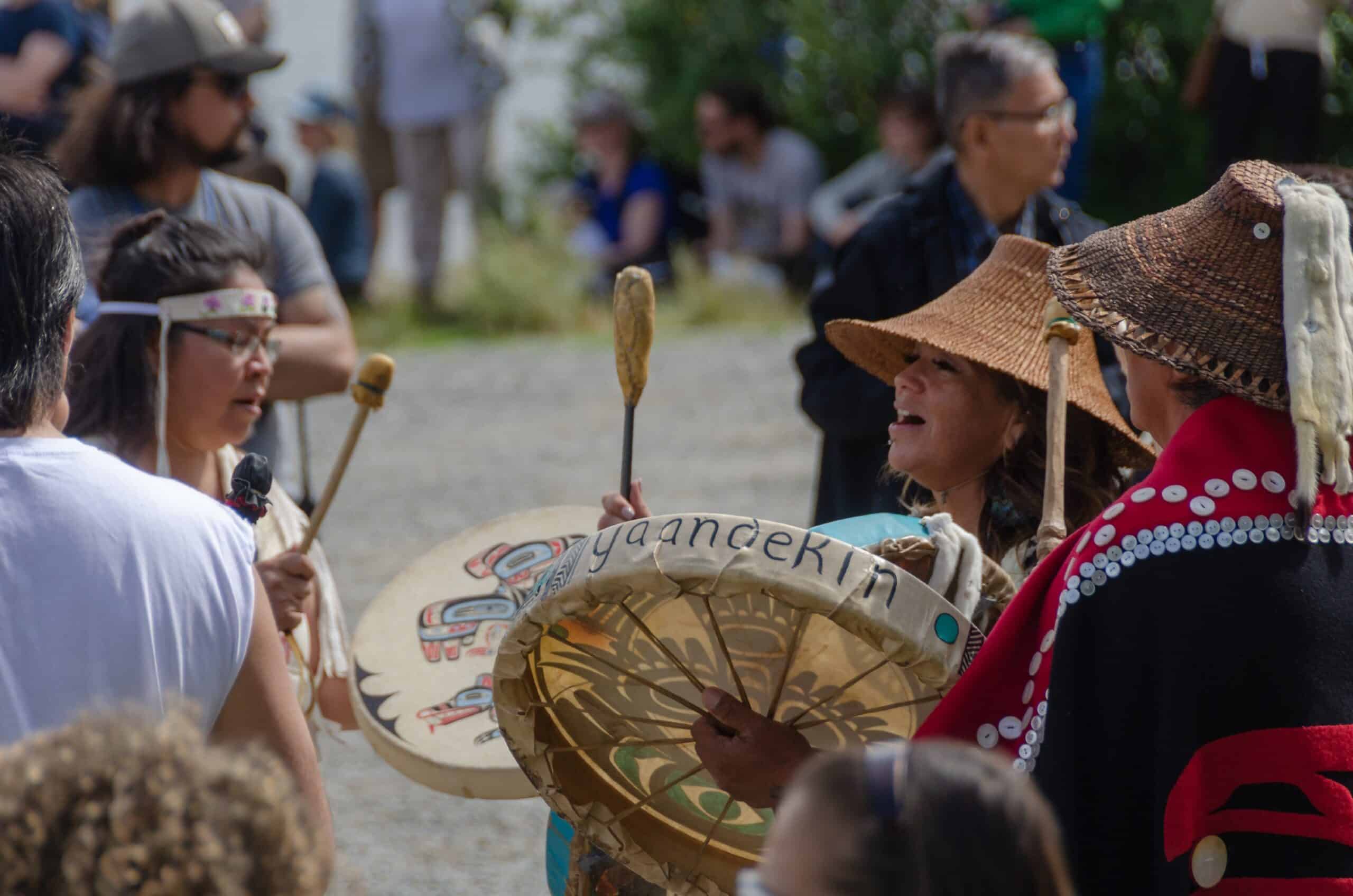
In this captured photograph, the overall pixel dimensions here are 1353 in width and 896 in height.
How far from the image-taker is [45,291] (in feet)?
6.22

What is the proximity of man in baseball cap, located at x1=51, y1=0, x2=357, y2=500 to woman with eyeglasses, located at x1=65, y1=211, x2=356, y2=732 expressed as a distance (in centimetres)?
49

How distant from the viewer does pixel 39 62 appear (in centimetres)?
545

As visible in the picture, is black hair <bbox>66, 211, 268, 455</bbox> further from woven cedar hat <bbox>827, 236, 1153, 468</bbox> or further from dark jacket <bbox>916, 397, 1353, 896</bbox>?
dark jacket <bbox>916, 397, 1353, 896</bbox>

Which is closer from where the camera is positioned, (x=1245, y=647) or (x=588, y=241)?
(x=1245, y=647)

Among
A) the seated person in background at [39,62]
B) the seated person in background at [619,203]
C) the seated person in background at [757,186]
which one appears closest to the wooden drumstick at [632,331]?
the seated person in background at [39,62]

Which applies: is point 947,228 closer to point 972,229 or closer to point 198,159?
point 972,229

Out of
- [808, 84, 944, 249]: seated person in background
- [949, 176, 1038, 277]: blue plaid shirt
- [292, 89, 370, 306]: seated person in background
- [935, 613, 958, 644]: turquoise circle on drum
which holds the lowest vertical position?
[292, 89, 370, 306]: seated person in background

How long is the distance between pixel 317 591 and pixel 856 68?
8.28 m

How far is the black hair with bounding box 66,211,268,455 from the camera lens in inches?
120

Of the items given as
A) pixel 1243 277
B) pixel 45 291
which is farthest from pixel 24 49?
pixel 1243 277

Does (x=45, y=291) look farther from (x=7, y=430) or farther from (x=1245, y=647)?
(x=1245, y=647)

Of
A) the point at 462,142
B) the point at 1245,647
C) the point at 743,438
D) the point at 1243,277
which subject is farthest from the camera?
the point at 462,142

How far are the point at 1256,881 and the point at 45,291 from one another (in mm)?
1555

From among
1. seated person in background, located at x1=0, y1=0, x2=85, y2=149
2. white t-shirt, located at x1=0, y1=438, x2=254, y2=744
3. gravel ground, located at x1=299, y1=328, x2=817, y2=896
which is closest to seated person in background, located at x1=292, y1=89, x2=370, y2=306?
gravel ground, located at x1=299, y1=328, x2=817, y2=896
